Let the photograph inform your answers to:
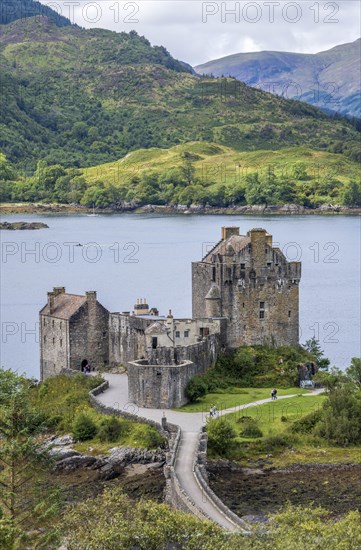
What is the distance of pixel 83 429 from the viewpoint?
51.8m

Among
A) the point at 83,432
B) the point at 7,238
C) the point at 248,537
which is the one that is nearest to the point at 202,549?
the point at 248,537

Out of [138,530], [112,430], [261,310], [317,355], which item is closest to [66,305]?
[261,310]

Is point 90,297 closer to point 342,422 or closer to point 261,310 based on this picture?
point 261,310

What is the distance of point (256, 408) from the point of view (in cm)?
5297

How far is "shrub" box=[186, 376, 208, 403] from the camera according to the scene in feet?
176

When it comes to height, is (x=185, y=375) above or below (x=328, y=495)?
above

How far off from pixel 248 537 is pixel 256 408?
68.0 ft

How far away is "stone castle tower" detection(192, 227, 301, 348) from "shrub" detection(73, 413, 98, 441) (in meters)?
10.1

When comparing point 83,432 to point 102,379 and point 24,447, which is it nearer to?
point 102,379

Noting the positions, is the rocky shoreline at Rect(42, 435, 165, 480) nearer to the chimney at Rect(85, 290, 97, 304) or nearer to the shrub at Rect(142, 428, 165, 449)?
the shrub at Rect(142, 428, 165, 449)

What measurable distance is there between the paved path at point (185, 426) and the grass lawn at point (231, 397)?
0.44 metres

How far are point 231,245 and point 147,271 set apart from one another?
70082 mm

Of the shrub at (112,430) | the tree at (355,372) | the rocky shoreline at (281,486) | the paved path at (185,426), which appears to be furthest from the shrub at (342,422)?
the shrub at (112,430)

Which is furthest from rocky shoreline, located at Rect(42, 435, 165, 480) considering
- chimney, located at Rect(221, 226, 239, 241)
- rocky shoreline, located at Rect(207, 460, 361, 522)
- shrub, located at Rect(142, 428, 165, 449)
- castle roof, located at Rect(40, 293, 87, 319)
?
chimney, located at Rect(221, 226, 239, 241)
